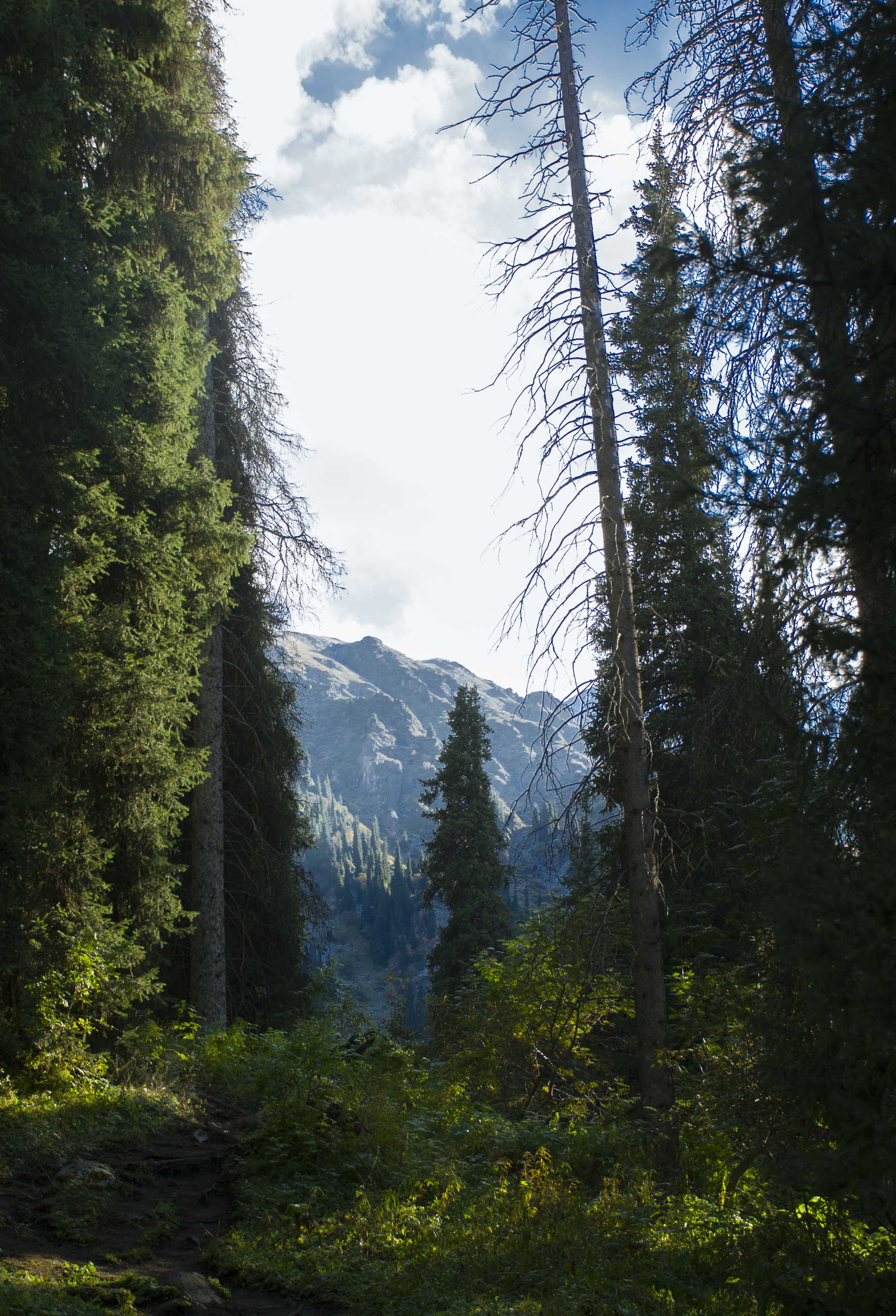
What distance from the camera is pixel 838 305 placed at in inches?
124

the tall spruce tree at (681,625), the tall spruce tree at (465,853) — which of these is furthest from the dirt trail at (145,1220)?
the tall spruce tree at (465,853)

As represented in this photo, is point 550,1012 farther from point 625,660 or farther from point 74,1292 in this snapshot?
point 74,1292

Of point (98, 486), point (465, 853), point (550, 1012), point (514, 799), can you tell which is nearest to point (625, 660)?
point (514, 799)

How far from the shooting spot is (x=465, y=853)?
23.4 m

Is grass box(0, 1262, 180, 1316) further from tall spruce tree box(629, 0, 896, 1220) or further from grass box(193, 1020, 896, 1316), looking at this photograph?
tall spruce tree box(629, 0, 896, 1220)

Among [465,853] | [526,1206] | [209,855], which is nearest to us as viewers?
[526,1206]

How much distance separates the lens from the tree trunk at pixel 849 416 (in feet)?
8.94

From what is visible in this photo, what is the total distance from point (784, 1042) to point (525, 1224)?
101 inches

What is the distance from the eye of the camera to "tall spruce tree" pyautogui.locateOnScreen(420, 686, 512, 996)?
21891mm

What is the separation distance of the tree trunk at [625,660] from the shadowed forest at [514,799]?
52mm

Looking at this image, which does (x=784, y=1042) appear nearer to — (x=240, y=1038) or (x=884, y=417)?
(x=884, y=417)

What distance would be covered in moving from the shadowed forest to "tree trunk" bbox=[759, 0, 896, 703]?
0.02m

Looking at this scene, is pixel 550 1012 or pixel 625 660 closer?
pixel 625 660

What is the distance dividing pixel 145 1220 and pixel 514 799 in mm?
4608
